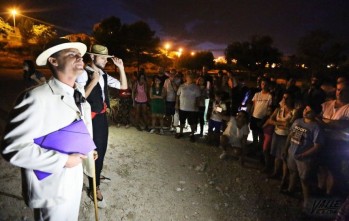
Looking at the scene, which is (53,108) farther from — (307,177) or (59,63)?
(307,177)

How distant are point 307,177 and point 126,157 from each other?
388 centimetres

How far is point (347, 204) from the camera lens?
204cm

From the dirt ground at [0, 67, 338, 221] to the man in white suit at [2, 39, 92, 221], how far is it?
1.96m

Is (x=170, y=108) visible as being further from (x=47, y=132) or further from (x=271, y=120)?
(x=47, y=132)

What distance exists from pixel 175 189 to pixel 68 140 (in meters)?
3.19

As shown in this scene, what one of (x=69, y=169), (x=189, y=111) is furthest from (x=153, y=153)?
(x=69, y=169)

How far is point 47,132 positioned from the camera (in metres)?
1.81

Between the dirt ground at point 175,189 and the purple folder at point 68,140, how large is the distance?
7.21 feet

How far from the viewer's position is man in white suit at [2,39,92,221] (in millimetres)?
1663

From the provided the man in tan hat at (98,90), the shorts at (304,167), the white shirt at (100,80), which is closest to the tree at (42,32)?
the white shirt at (100,80)

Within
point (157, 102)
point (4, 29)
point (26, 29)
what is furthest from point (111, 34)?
point (157, 102)

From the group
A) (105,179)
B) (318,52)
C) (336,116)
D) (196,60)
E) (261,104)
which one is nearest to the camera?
(336,116)

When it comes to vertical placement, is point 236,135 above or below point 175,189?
above

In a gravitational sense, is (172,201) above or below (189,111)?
below
